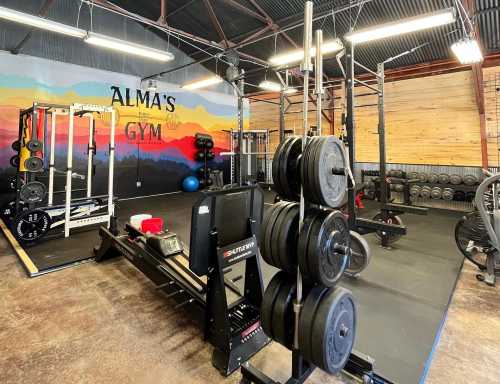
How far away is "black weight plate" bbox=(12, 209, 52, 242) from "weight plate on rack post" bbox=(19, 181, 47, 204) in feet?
1.06

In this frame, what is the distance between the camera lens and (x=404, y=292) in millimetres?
2770

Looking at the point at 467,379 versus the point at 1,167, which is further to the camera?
the point at 1,167

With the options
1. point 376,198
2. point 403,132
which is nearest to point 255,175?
point 376,198

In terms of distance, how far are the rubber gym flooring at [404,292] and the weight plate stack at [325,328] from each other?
0.57 meters

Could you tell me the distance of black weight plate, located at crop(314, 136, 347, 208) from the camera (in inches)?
54.4

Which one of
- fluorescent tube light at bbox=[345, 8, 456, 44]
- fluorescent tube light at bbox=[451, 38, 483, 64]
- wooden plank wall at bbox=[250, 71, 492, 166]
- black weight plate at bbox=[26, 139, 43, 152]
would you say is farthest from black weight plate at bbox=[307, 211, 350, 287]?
wooden plank wall at bbox=[250, 71, 492, 166]

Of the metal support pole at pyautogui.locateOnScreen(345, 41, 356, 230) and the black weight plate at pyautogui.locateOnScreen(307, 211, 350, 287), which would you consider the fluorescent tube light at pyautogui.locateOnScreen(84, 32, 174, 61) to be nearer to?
→ the metal support pole at pyautogui.locateOnScreen(345, 41, 356, 230)

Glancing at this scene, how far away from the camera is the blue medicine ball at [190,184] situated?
907 centimetres

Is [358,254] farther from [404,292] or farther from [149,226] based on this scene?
[149,226]

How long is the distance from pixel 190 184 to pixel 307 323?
26.4 ft

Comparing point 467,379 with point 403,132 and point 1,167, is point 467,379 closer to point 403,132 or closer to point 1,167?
point 403,132

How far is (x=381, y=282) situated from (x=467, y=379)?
1269 millimetres

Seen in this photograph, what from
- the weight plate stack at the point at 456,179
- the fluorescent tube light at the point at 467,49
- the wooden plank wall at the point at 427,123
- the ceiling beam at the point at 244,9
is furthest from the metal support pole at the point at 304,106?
the weight plate stack at the point at 456,179

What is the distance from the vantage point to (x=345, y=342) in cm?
153
